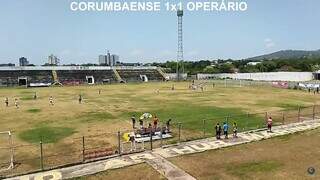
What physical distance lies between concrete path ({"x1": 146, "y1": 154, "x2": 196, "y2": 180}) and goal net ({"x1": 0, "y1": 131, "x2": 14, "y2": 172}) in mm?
A: 8819

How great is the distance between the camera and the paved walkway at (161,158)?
22.0 metres

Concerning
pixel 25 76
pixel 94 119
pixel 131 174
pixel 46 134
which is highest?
pixel 25 76

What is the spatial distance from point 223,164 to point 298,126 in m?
14.6

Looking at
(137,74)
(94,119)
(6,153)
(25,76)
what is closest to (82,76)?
(25,76)

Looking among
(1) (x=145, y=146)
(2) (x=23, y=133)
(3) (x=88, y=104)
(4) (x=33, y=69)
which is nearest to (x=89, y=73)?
(4) (x=33, y=69)

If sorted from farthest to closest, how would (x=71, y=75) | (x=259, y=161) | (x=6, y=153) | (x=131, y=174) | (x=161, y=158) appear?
(x=71, y=75)
(x=6, y=153)
(x=161, y=158)
(x=259, y=161)
(x=131, y=174)

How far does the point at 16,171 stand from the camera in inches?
893

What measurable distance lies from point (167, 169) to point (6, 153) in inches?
478

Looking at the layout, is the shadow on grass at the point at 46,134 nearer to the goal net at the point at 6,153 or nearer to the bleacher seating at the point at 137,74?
the goal net at the point at 6,153

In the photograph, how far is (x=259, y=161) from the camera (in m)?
24.0

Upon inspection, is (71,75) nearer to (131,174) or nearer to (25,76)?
(25,76)

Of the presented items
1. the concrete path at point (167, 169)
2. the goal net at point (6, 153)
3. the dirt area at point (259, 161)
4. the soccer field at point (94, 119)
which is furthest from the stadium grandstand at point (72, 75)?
the dirt area at point (259, 161)

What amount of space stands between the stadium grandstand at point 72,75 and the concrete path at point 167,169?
83628mm

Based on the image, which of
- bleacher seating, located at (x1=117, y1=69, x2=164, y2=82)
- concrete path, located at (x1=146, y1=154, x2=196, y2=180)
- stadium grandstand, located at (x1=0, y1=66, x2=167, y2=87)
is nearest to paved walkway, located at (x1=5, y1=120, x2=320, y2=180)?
concrete path, located at (x1=146, y1=154, x2=196, y2=180)
